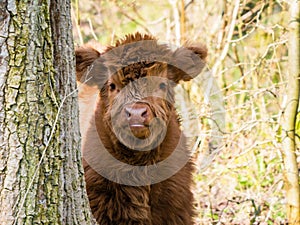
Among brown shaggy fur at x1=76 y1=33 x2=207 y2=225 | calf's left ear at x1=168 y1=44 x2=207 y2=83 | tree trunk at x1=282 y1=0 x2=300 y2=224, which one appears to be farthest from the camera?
calf's left ear at x1=168 y1=44 x2=207 y2=83

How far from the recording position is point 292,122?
513 centimetres

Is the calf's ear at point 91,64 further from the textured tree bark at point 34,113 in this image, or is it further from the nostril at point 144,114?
the textured tree bark at point 34,113

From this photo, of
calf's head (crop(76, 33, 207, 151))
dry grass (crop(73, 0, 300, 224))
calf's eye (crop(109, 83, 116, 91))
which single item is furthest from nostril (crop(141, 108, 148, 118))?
dry grass (crop(73, 0, 300, 224))

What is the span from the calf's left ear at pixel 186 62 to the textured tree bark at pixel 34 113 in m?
1.77

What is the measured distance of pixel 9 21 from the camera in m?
3.18

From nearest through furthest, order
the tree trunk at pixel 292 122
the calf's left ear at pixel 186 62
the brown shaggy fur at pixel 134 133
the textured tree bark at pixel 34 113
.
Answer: the textured tree bark at pixel 34 113 → the brown shaggy fur at pixel 134 133 → the tree trunk at pixel 292 122 → the calf's left ear at pixel 186 62

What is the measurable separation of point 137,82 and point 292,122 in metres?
1.51

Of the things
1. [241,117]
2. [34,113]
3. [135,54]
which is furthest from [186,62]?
[241,117]

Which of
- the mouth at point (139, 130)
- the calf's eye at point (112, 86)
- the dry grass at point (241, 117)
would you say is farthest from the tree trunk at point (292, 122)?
the calf's eye at point (112, 86)

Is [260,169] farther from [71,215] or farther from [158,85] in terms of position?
[71,215]

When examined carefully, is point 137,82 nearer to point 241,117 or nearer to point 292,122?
point 292,122

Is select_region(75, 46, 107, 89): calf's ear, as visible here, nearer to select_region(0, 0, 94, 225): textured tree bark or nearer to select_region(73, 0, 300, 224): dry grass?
select_region(73, 0, 300, 224): dry grass

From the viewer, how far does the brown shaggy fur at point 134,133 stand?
4.56 meters

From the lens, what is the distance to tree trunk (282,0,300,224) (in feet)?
16.5
